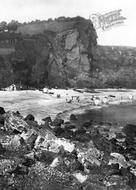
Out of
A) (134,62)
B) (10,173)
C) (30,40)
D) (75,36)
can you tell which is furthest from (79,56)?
(10,173)

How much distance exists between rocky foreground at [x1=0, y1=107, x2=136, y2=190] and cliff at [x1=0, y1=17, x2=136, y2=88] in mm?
59218

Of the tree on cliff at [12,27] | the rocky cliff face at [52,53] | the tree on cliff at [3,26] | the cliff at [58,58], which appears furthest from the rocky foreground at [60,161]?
the tree on cliff at [3,26]

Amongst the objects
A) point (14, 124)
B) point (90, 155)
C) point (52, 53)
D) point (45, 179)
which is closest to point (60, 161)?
point (45, 179)

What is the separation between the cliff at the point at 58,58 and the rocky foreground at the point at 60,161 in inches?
2331

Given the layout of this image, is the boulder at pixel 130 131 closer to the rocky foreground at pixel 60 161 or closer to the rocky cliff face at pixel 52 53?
the rocky foreground at pixel 60 161

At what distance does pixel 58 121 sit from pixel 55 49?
215 feet

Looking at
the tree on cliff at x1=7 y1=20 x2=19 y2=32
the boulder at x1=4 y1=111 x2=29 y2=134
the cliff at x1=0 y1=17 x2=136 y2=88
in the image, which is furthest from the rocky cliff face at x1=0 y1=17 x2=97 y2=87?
the boulder at x1=4 y1=111 x2=29 y2=134

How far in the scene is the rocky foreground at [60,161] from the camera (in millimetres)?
18234

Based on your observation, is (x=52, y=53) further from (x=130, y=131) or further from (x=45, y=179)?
(x=45, y=179)

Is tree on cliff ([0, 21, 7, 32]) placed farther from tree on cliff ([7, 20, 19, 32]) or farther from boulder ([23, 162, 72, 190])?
boulder ([23, 162, 72, 190])

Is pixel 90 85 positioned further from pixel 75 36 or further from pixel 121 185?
pixel 121 185

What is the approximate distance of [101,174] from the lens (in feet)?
64.5

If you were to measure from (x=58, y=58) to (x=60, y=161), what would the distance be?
7923 centimetres

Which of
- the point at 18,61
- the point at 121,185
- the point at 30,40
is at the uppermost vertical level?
the point at 30,40
